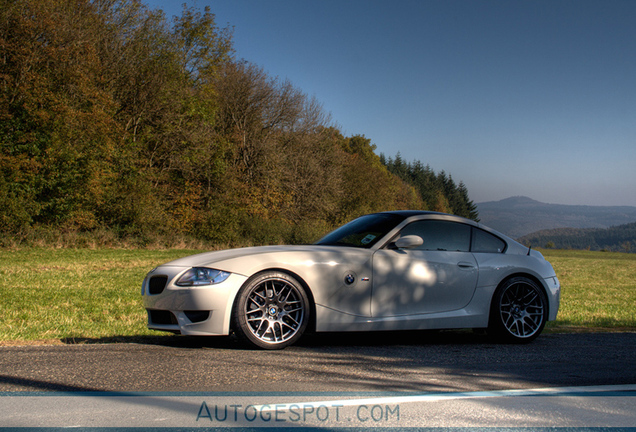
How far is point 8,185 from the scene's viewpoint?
1073 inches

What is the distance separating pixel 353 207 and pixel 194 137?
1402 inches

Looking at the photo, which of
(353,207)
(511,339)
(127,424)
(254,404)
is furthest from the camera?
(353,207)

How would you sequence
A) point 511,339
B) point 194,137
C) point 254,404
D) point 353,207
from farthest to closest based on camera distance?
point 353,207
point 194,137
point 511,339
point 254,404

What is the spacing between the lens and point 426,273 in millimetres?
6398

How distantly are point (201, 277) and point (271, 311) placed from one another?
29.8 inches

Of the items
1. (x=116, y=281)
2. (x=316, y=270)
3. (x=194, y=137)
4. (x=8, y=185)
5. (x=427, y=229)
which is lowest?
(x=116, y=281)

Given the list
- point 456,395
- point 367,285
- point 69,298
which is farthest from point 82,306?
point 456,395

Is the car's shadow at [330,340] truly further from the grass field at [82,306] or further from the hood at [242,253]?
the hood at [242,253]

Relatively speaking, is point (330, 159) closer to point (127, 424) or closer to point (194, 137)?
point (194, 137)

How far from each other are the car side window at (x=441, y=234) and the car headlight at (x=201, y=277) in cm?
216

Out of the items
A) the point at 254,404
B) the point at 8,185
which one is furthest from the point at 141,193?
the point at 254,404

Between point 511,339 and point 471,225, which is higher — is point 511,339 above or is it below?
below

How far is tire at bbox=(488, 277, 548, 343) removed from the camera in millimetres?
6648

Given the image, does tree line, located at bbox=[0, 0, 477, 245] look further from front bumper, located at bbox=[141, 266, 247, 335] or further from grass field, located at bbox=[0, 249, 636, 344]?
front bumper, located at bbox=[141, 266, 247, 335]
